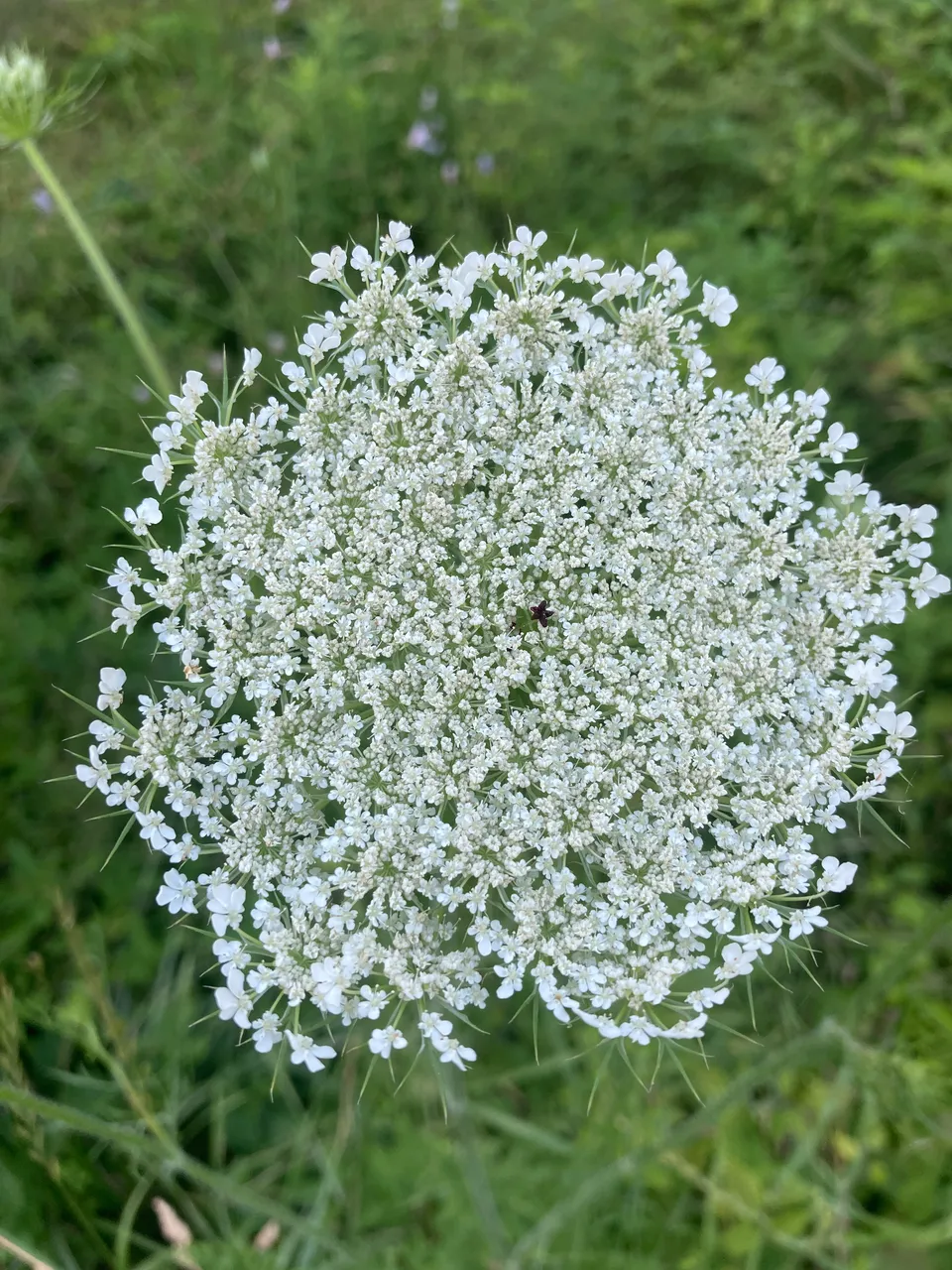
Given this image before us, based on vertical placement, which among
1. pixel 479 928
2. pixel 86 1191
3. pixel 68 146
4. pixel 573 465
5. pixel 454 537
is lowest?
pixel 86 1191

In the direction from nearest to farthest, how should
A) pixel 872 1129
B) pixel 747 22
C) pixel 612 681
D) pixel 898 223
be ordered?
1. pixel 612 681
2. pixel 872 1129
3. pixel 898 223
4. pixel 747 22

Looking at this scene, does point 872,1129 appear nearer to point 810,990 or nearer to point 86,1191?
point 810,990

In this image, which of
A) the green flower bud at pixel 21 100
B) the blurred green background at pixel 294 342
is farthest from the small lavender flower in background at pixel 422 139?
the green flower bud at pixel 21 100

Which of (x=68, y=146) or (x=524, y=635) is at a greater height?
Result: (x=68, y=146)

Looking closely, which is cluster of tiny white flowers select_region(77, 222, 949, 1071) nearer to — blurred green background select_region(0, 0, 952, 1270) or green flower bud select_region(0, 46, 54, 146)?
blurred green background select_region(0, 0, 952, 1270)

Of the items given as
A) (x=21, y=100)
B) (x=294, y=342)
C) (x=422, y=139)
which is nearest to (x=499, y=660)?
(x=21, y=100)

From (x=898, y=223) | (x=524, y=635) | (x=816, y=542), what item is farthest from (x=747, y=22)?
(x=524, y=635)

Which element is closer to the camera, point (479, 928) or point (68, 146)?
point (479, 928)
